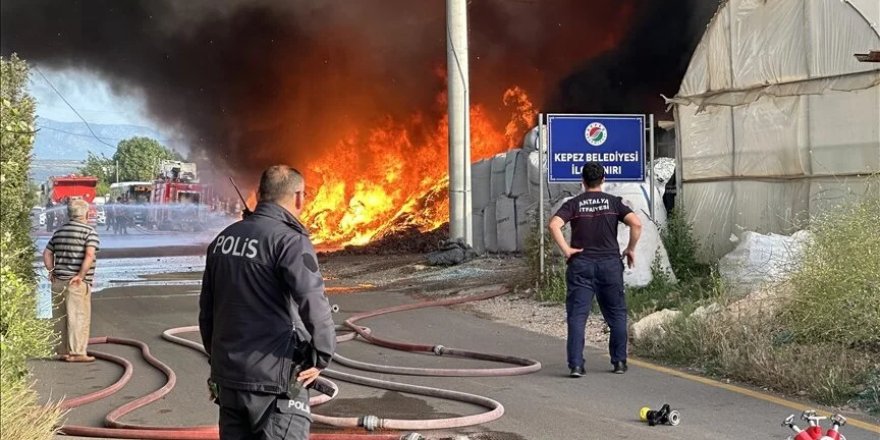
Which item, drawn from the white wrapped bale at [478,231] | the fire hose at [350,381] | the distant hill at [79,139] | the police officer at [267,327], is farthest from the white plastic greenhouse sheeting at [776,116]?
the distant hill at [79,139]

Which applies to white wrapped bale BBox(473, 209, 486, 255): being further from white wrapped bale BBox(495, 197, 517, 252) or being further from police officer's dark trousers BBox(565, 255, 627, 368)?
police officer's dark trousers BBox(565, 255, 627, 368)

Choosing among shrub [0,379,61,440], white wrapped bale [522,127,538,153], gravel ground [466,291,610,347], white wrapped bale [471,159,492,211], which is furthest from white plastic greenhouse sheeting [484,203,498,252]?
shrub [0,379,61,440]

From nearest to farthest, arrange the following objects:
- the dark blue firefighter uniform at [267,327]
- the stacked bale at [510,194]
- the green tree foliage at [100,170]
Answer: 1. the dark blue firefighter uniform at [267,327]
2. the stacked bale at [510,194]
3. the green tree foliage at [100,170]

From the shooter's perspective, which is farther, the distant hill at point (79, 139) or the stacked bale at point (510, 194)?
the distant hill at point (79, 139)

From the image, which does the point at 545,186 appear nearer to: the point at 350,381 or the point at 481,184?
the point at 481,184

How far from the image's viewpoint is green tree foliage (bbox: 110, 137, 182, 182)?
2427 cm

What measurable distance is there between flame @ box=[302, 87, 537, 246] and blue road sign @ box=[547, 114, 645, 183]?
12.1m

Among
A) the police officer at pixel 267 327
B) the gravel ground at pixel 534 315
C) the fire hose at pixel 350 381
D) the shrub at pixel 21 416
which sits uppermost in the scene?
the police officer at pixel 267 327

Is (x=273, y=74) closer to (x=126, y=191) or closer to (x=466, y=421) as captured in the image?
(x=126, y=191)

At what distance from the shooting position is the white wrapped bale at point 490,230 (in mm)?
20781

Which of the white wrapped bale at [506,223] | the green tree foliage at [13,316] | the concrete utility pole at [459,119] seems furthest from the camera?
the white wrapped bale at [506,223]

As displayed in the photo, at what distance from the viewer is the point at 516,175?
2031 centimetres

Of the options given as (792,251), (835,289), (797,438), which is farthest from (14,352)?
(792,251)

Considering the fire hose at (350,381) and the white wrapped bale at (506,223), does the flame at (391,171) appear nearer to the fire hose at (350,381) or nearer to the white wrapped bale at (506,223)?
the white wrapped bale at (506,223)
